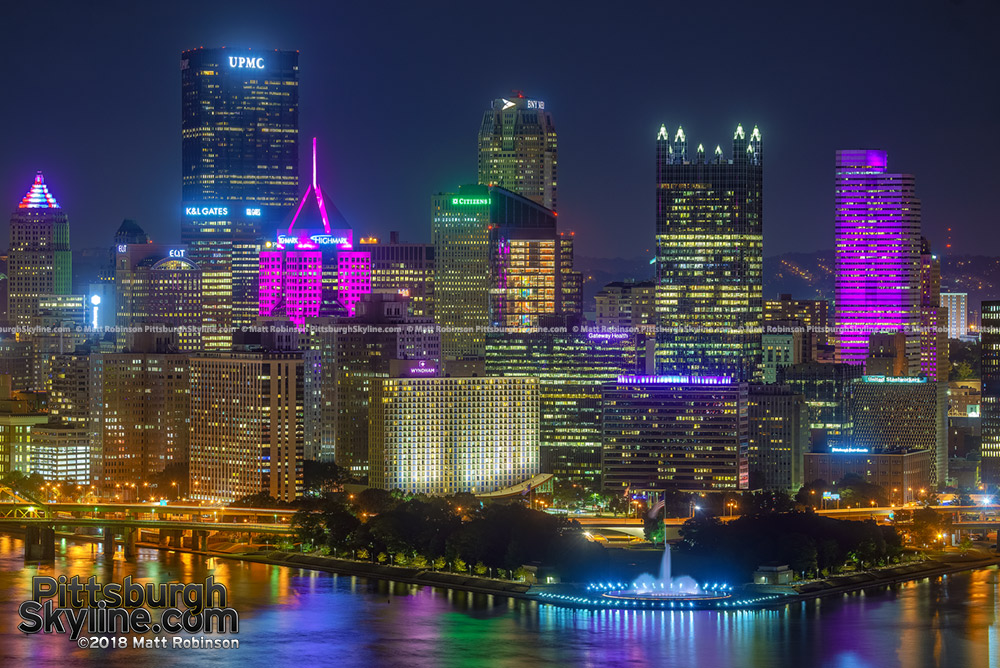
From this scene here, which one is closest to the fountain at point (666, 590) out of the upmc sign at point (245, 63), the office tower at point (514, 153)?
the office tower at point (514, 153)

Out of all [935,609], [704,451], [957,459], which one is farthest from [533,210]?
[935,609]

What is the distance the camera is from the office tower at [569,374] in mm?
122625

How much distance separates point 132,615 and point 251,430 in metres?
28.5

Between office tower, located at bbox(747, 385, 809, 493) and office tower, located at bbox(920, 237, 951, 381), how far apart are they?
3228 cm

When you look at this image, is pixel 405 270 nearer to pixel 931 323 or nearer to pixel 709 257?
pixel 709 257

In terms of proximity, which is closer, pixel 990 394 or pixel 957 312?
pixel 990 394

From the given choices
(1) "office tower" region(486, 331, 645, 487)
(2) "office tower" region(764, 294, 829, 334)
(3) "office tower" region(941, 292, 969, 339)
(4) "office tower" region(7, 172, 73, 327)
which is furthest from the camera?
(3) "office tower" region(941, 292, 969, 339)

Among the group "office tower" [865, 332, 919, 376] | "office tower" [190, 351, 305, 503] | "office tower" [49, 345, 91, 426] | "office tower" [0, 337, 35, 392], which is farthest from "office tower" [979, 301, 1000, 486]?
"office tower" [0, 337, 35, 392]

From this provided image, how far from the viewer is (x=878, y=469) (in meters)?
116

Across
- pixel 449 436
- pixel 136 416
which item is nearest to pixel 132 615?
pixel 449 436

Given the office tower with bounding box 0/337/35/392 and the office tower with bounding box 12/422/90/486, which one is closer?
the office tower with bounding box 12/422/90/486

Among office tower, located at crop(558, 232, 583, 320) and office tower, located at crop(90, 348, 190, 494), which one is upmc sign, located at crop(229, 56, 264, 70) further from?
office tower, located at crop(90, 348, 190, 494)

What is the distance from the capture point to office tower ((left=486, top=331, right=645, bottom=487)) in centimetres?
12262

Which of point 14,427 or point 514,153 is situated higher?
point 514,153
